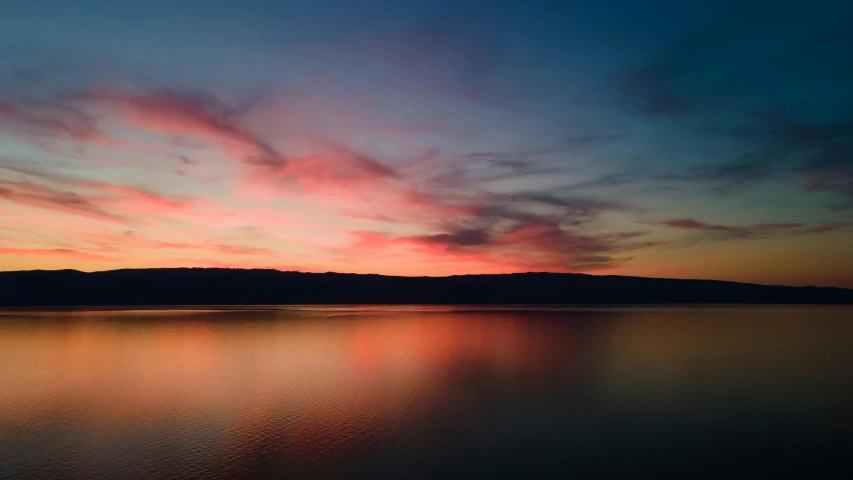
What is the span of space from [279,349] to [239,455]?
33.8 metres

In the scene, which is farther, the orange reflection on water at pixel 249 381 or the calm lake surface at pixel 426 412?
the orange reflection on water at pixel 249 381

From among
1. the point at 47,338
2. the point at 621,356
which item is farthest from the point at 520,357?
the point at 47,338

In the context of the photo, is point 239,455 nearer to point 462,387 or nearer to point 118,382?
point 462,387

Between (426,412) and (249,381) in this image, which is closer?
(426,412)

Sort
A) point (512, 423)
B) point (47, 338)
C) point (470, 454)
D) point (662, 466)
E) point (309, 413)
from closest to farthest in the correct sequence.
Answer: point (662, 466) → point (470, 454) → point (512, 423) → point (309, 413) → point (47, 338)

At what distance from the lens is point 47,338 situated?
62656 millimetres

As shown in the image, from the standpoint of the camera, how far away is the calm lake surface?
18.5 metres

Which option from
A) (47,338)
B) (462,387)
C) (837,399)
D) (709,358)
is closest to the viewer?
(837,399)

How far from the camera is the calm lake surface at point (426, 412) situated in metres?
18.5

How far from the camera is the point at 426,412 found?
26359mm

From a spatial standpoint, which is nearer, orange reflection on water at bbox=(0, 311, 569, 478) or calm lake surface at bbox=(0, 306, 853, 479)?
calm lake surface at bbox=(0, 306, 853, 479)

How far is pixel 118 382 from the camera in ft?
113

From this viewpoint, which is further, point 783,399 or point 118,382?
point 118,382

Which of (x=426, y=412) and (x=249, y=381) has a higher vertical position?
(x=249, y=381)
